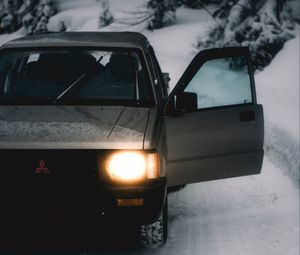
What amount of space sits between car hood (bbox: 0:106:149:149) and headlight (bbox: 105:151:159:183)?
6cm

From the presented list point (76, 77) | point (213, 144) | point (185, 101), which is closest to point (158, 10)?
point (76, 77)

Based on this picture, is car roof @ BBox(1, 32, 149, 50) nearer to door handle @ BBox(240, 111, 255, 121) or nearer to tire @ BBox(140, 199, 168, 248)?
door handle @ BBox(240, 111, 255, 121)

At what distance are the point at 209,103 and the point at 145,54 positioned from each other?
626 cm

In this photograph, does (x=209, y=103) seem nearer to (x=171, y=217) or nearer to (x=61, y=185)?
(x=171, y=217)

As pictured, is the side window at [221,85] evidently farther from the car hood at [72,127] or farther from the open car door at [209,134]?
the car hood at [72,127]

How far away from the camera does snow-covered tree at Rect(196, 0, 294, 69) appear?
16.6m

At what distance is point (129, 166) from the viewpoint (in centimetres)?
376

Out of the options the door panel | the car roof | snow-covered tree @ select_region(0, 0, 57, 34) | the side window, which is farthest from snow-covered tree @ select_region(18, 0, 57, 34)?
the door panel

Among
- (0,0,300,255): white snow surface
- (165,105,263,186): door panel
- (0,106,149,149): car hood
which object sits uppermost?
(0,106,149,149): car hood

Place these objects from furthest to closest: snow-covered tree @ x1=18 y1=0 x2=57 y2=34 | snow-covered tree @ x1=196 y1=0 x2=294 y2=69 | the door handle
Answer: snow-covered tree @ x1=18 y1=0 x2=57 y2=34 < snow-covered tree @ x1=196 y1=0 x2=294 y2=69 < the door handle

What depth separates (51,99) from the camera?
4562mm

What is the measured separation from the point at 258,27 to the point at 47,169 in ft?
45.6

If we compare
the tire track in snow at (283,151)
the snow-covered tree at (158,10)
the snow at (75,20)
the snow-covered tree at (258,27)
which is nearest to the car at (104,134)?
the tire track in snow at (283,151)

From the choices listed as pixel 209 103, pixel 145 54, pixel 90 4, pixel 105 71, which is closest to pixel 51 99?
pixel 105 71
